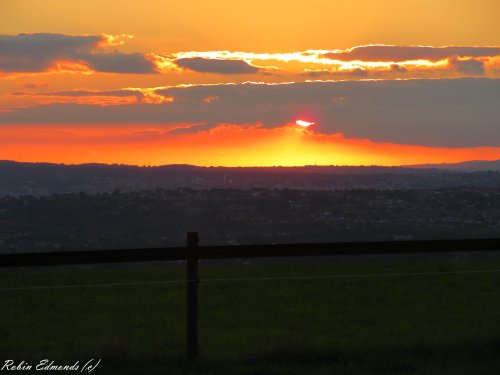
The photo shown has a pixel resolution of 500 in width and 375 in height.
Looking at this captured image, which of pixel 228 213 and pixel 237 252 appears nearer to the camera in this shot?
pixel 237 252

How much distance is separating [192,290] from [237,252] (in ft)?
2.65

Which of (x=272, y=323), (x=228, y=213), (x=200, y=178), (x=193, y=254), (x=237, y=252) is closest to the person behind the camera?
(x=193, y=254)

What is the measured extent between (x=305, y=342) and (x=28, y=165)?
303ft

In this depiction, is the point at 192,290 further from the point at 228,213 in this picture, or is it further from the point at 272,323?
the point at 228,213

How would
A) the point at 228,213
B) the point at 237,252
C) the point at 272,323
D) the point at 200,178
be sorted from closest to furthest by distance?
the point at 237,252, the point at 272,323, the point at 228,213, the point at 200,178

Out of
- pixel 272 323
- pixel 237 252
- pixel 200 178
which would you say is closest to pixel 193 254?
pixel 237 252

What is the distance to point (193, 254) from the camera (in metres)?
10.8

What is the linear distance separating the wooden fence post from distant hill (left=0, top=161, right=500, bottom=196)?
7809cm

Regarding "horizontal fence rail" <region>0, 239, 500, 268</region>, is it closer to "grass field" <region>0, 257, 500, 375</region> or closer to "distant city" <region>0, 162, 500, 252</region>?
"grass field" <region>0, 257, 500, 375</region>

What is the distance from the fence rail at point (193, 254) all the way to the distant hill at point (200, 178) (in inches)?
3058

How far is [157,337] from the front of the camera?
13000 millimetres

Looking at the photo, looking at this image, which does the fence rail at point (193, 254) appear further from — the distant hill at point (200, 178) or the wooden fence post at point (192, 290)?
the distant hill at point (200, 178)

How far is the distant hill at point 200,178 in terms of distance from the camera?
92.5 m

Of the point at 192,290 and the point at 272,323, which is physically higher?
the point at 192,290
